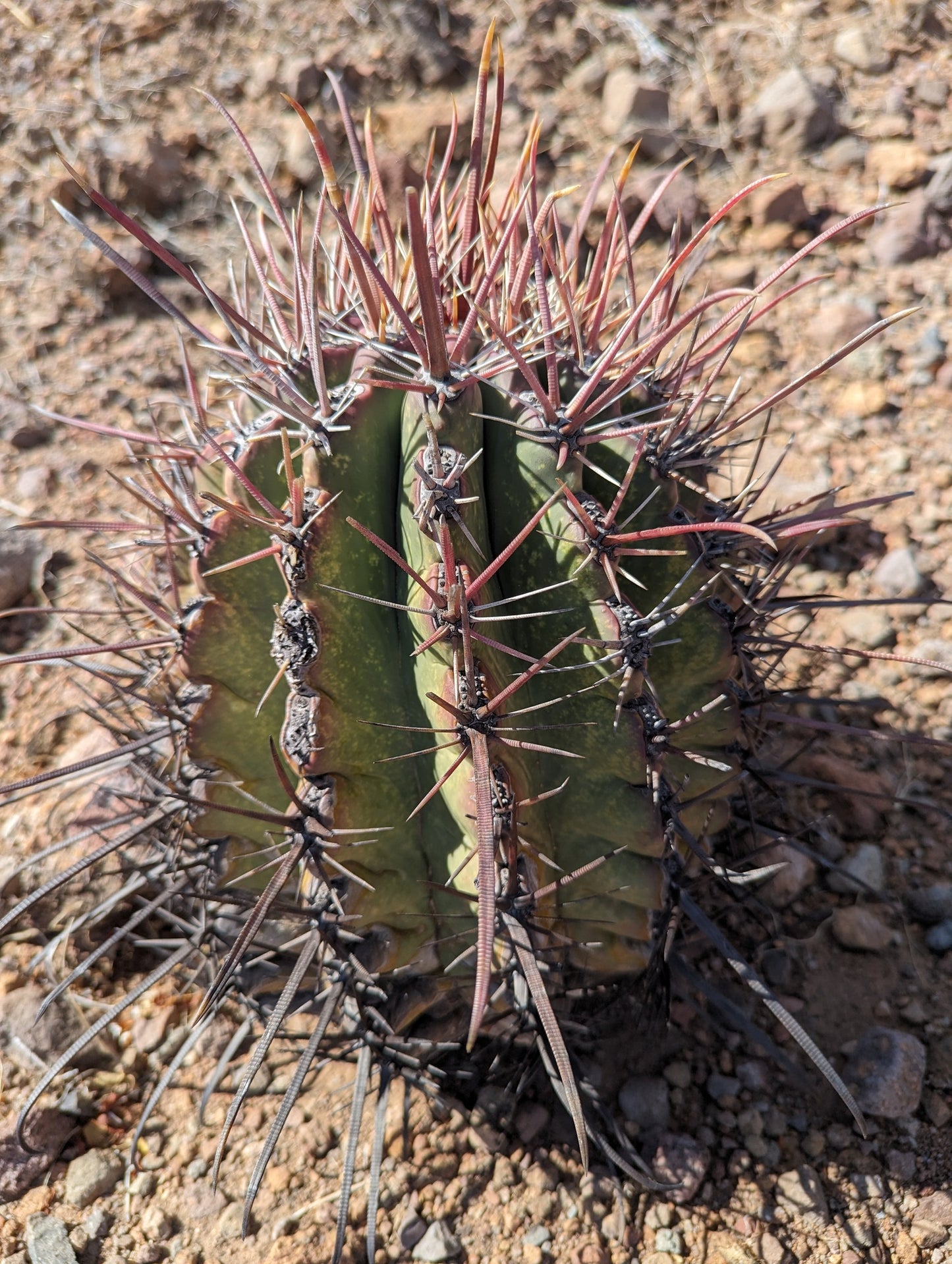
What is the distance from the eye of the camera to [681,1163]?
1.65 meters

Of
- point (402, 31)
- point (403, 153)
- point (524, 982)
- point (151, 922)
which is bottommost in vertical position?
point (151, 922)

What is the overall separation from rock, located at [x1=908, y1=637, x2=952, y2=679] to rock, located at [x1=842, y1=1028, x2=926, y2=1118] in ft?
A: 2.83

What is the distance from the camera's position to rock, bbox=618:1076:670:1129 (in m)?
1.72

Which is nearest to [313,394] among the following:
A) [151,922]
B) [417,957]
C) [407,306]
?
[407,306]

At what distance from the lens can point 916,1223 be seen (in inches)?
61.4

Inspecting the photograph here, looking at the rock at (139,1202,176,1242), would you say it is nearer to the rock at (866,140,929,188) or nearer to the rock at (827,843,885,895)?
the rock at (827,843,885,895)

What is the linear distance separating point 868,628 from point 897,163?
64.6 inches

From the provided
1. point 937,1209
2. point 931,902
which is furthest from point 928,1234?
point 931,902

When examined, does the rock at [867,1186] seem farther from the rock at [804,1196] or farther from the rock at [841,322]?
the rock at [841,322]

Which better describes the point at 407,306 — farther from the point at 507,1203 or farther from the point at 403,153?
the point at 403,153

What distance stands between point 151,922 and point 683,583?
1.34m

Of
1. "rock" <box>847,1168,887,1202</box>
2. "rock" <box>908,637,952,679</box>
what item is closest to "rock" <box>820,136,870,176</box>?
"rock" <box>908,637,952,679</box>

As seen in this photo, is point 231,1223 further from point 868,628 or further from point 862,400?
point 862,400

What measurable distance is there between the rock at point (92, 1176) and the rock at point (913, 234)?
9.94ft
